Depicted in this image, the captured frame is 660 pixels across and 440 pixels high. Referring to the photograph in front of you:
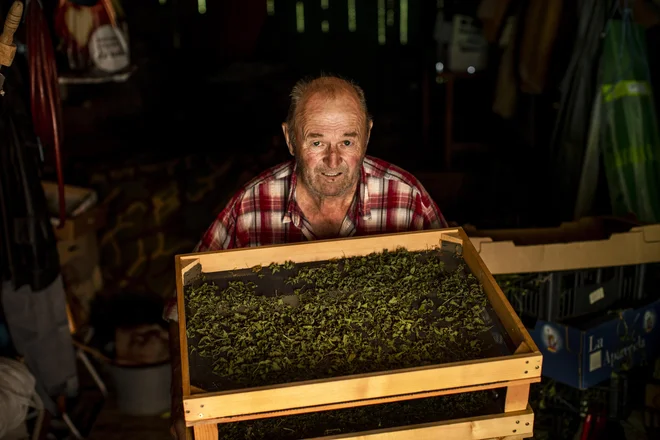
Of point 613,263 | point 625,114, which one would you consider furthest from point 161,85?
point 613,263

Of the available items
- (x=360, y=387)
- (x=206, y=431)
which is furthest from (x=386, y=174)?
(x=206, y=431)

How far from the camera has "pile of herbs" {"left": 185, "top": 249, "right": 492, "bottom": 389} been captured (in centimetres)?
167

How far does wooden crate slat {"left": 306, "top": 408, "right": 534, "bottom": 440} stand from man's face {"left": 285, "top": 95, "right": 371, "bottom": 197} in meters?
1.09

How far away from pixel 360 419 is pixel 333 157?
102 cm

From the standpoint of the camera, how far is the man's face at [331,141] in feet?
8.04

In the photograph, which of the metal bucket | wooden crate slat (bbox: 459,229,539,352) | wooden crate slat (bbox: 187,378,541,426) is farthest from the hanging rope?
wooden crate slat (bbox: 459,229,539,352)

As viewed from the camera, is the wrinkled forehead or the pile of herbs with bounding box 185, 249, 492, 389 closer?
the pile of herbs with bounding box 185, 249, 492, 389

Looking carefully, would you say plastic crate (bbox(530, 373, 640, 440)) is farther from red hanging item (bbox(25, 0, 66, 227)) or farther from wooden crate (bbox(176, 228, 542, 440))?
red hanging item (bbox(25, 0, 66, 227))

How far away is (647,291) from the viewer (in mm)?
3400

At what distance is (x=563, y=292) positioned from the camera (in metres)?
3.21

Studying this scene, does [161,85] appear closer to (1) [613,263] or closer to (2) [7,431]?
(2) [7,431]

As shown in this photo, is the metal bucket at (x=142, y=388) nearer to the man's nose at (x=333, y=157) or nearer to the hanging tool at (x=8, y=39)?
the man's nose at (x=333, y=157)

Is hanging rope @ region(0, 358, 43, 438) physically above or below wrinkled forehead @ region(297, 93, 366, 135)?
below

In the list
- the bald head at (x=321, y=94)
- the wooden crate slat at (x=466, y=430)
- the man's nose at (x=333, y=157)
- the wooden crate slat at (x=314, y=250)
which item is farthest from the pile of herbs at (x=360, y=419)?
the bald head at (x=321, y=94)
